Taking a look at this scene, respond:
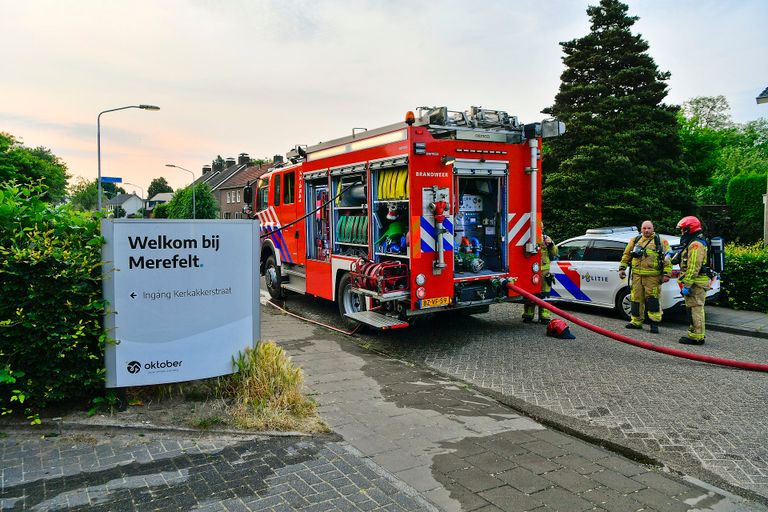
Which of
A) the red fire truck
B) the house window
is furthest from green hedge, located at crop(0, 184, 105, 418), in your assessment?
the house window

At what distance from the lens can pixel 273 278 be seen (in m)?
12.4

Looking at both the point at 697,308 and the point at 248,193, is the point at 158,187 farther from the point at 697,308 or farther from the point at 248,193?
the point at 697,308

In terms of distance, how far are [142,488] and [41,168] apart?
4557cm

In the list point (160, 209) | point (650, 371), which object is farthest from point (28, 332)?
point (160, 209)

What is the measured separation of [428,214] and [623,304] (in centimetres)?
479

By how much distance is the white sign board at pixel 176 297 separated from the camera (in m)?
4.92

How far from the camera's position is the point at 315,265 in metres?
10.4

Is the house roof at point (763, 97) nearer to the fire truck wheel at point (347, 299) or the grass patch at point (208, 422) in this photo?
the fire truck wheel at point (347, 299)

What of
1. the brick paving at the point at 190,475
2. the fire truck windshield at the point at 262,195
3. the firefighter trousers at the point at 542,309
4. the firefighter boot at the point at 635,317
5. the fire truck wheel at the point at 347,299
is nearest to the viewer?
the brick paving at the point at 190,475

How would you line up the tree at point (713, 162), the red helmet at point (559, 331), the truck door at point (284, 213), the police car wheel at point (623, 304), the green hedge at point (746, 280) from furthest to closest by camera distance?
the tree at point (713, 162) → the truck door at point (284, 213) → the green hedge at point (746, 280) → the police car wheel at point (623, 304) → the red helmet at point (559, 331)

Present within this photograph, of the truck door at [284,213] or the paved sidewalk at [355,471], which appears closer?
the paved sidewalk at [355,471]

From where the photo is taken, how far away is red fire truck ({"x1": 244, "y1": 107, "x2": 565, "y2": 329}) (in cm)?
770

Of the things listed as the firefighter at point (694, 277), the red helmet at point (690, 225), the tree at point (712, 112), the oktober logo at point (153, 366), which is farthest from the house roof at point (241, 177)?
the oktober logo at point (153, 366)

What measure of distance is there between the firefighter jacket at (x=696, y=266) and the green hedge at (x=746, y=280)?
3445 millimetres
